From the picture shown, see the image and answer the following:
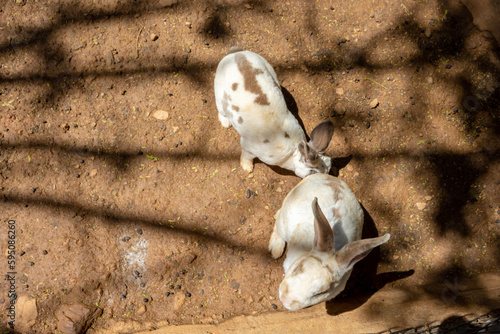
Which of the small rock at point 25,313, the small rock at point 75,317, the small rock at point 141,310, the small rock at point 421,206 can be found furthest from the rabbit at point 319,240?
the small rock at point 25,313

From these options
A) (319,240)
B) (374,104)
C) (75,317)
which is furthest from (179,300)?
(374,104)

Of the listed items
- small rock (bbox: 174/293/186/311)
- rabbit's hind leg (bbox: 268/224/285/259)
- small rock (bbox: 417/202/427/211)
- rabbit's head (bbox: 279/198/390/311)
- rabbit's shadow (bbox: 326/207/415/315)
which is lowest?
small rock (bbox: 174/293/186/311)

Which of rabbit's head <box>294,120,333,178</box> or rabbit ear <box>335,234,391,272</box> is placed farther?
rabbit's head <box>294,120,333,178</box>

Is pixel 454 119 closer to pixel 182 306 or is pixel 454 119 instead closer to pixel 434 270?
pixel 434 270

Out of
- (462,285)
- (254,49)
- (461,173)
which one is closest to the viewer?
(462,285)

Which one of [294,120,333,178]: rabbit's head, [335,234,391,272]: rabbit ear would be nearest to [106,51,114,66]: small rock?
[294,120,333,178]: rabbit's head

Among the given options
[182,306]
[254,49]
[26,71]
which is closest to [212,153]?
[254,49]

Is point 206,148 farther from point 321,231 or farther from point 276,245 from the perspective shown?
point 321,231

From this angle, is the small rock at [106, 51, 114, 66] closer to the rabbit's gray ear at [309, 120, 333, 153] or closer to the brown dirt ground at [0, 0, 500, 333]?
the brown dirt ground at [0, 0, 500, 333]
